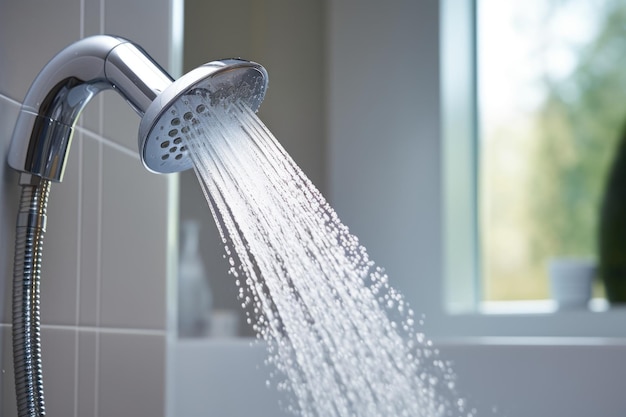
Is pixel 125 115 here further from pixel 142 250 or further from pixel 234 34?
pixel 234 34

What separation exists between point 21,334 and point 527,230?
63.3 inches

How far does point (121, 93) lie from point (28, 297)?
15 centimetres

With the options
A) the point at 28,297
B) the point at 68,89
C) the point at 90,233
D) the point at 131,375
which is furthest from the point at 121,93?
the point at 131,375

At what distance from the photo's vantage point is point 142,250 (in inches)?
34.4

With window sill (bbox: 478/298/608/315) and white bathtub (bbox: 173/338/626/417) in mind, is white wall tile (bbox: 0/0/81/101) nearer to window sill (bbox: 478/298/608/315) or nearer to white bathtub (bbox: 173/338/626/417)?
white bathtub (bbox: 173/338/626/417)

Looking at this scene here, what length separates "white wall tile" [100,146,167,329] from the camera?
2.61ft

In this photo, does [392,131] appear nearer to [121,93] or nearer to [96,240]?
[96,240]

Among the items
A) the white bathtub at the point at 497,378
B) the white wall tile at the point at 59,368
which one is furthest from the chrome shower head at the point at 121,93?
the white bathtub at the point at 497,378

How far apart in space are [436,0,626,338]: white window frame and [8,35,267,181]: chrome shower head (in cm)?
138

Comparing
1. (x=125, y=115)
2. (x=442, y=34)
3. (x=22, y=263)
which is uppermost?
(x=442, y=34)

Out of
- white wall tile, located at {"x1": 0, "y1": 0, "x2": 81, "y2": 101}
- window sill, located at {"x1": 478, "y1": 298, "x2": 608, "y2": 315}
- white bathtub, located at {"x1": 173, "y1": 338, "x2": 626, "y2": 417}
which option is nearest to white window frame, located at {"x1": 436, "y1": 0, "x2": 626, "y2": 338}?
window sill, located at {"x1": 478, "y1": 298, "x2": 608, "y2": 315}

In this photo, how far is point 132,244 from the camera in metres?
0.85

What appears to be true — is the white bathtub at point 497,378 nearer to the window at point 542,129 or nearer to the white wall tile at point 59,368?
the white wall tile at point 59,368

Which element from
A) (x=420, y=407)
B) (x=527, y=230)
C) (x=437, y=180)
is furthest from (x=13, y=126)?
Result: (x=527, y=230)
